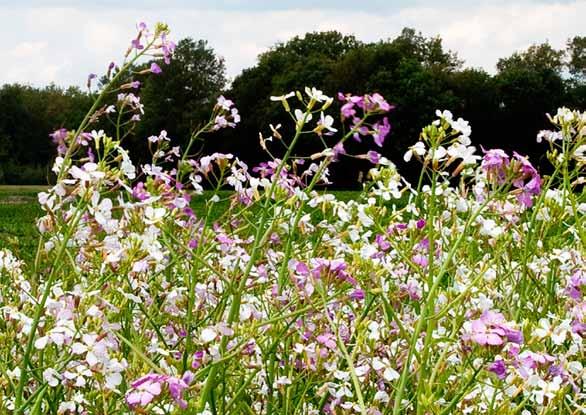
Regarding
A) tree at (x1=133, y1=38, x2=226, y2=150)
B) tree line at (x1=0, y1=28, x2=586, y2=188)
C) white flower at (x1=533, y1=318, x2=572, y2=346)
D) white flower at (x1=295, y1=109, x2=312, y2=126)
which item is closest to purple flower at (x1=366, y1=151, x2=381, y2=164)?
white flower at (x1=295, y1=109, x2=312, y2=126)

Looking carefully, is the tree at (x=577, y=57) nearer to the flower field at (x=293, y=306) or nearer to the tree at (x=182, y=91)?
the tree at (x=182, y=91)

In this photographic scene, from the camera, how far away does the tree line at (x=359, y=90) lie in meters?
37.3

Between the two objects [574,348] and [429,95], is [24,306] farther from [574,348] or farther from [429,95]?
[429,95]

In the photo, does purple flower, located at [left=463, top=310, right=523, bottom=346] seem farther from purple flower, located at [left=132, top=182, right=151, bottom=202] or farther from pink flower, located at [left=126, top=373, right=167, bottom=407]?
purple flower, located at [left=132, top=182, right=151, bottom=202]

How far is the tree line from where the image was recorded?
37.3 meters

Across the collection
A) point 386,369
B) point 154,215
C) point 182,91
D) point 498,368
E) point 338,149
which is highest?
point 338,149

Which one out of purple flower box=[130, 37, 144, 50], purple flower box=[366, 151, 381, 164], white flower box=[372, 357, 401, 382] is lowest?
white flower box=[372, 357, 401, 382]

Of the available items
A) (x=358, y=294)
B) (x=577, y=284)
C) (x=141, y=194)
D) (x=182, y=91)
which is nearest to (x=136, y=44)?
(x=141, y=194)

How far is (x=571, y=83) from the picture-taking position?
143ft

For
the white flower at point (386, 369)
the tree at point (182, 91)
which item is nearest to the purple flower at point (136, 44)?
the white flower at point (386, 369)

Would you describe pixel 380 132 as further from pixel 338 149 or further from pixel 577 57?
pixel 577 57

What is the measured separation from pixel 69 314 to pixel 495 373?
0.87 metres

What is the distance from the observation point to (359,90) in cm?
3859

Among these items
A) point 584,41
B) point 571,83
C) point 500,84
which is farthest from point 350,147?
point 584,41
